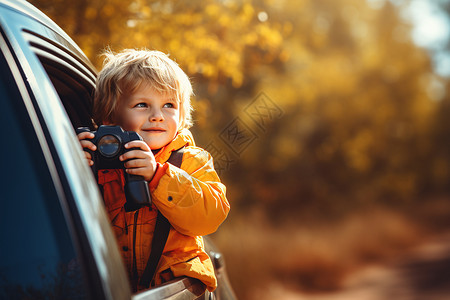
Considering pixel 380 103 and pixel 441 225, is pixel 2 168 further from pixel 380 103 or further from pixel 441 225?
pixel 441 225

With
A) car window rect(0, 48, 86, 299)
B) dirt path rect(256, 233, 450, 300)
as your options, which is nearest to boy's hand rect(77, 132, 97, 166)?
car window rect(0, 48, 86, 299)

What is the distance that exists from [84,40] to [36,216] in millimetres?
2928

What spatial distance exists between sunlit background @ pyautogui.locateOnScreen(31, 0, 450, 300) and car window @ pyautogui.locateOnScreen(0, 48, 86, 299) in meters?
1.29

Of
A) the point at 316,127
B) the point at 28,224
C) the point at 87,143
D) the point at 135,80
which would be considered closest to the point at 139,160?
the point at 87,143

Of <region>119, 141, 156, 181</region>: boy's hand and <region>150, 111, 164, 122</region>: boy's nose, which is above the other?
<region>150, 111, 164, 122</region>: boy's nose

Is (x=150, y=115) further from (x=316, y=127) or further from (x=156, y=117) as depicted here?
(x=316, y=127)

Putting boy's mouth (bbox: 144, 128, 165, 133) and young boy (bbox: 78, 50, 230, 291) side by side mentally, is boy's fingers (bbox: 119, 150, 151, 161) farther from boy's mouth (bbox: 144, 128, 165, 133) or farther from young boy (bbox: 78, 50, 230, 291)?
boy's mouth (bbox: 144, 128, 165, 133)

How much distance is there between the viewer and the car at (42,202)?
1091mm

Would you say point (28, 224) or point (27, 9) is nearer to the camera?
point (28, 224)

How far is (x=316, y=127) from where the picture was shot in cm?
1909

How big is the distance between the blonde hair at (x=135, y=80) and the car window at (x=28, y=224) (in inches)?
32.2

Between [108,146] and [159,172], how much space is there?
0.18 metres

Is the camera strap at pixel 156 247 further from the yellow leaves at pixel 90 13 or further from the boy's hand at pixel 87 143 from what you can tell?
the yellow leaves at pixel 90 13

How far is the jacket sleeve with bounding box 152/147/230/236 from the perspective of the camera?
5.48 ft
